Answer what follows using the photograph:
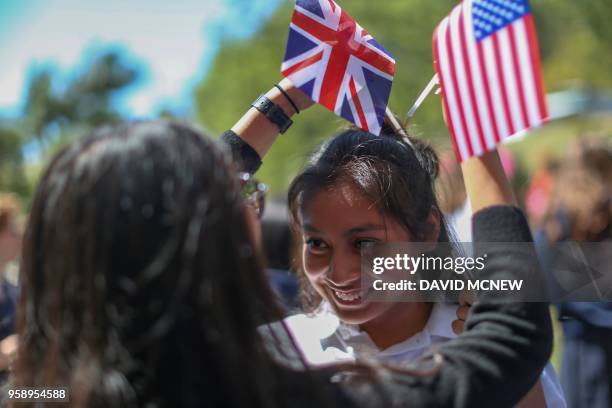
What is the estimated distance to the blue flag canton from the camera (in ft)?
4.49

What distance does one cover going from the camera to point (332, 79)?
179cm

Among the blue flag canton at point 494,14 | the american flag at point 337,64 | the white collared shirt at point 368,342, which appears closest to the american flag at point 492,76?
the blue flag canton at point 494,14

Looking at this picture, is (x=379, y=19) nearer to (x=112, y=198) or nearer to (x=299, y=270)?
(x=299, y=270)

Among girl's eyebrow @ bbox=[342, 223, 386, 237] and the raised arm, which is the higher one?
the raised arm

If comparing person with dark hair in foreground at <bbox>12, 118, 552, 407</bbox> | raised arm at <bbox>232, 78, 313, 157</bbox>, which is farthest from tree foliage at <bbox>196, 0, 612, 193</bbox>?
person with dark hair in foreground at <bbox>12, 118, 552, 407</bbox>

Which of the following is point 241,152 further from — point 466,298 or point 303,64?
point 466,298

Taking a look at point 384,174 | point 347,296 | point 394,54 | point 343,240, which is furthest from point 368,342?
point 394,54

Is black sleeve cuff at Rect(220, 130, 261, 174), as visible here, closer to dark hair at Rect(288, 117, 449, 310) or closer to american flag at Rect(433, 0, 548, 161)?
dark hair at Rect(288, 117, 449, 310)

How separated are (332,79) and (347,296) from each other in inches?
20.9

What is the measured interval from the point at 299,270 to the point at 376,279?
1.99 feet

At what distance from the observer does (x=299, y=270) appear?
7.41ft

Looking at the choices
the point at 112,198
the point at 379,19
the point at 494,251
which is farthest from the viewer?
the point at 379,19

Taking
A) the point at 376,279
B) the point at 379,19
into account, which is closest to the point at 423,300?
the point at 376,279

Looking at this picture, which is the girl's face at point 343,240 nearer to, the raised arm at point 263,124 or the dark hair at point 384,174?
the dark hair at point 384,174
